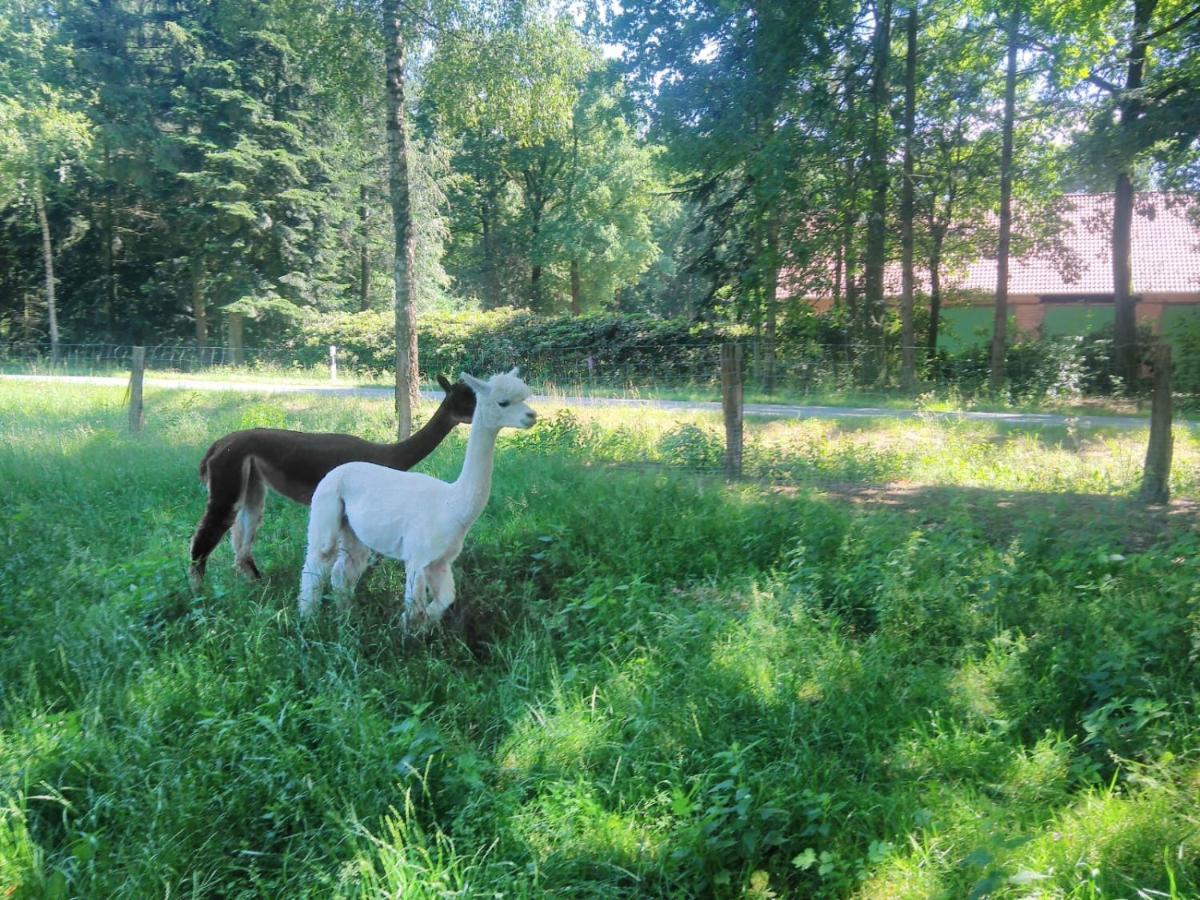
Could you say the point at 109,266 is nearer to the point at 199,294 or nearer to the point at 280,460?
the point at 199,294

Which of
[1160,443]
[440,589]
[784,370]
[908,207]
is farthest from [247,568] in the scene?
[908,207]

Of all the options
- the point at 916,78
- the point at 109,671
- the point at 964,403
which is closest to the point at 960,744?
the point at 109,671

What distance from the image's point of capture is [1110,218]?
25.0 meters

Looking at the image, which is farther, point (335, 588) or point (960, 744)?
point (335, 588)

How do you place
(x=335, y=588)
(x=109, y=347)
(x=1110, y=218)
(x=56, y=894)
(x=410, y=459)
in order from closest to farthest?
(x=56, y=894) → (x=335, y=588) → (x=410, y=459) → (x=1110, y=218) → (x=109, y=347)

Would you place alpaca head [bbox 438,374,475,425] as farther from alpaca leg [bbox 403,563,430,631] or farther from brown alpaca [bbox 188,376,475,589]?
alpaca leg [bbox 403,563,430,631]

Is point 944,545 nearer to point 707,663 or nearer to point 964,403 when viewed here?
point 707,663

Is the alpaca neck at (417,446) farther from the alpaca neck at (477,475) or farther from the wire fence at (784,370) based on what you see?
the wire fence at (784,370)

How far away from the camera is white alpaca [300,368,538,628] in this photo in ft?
17.6

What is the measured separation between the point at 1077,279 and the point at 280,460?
1042 inches

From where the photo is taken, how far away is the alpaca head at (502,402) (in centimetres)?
534

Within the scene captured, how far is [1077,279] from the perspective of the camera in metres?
26.6

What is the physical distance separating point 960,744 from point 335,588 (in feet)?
12.7

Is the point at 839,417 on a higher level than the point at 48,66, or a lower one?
lower
